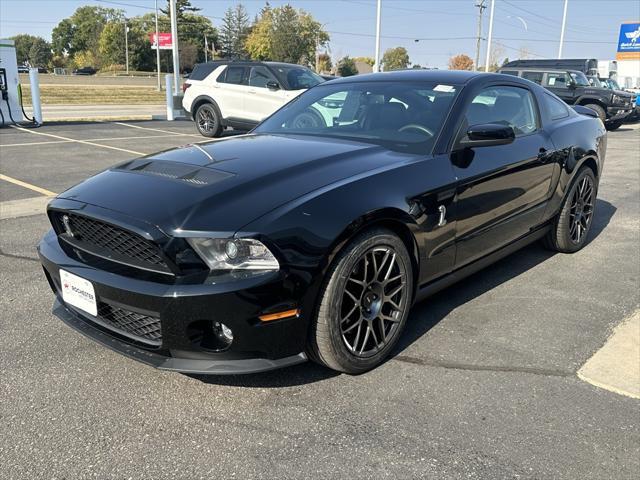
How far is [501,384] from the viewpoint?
282cm

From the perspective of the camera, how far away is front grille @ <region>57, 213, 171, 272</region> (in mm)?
2420

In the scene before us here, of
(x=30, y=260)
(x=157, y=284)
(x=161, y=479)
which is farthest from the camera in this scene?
(x=30, y=260)

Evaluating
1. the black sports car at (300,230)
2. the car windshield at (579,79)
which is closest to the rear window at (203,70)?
the black sports car at (300,230)

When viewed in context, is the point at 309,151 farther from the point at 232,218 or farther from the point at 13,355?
the point at 13,355

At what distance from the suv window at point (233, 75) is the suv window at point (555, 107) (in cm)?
894

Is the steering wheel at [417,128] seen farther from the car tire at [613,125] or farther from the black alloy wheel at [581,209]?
the car tire at [613,125]

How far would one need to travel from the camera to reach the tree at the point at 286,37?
3295 inches

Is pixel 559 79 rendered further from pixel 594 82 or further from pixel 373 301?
pixel 373 301

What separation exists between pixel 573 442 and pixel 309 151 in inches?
78.1

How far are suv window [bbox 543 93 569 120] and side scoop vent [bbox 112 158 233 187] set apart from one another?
10.2 feet

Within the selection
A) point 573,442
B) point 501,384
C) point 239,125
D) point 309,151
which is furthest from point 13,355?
point 239,125

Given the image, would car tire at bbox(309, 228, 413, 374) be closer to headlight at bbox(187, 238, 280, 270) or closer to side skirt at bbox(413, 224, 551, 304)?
side skirt at bbox(413, 224, 551, 304)

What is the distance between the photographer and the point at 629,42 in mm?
31406

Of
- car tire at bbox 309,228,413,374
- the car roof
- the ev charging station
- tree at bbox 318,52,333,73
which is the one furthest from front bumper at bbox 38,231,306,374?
tree at bbox 318,52,333,73
